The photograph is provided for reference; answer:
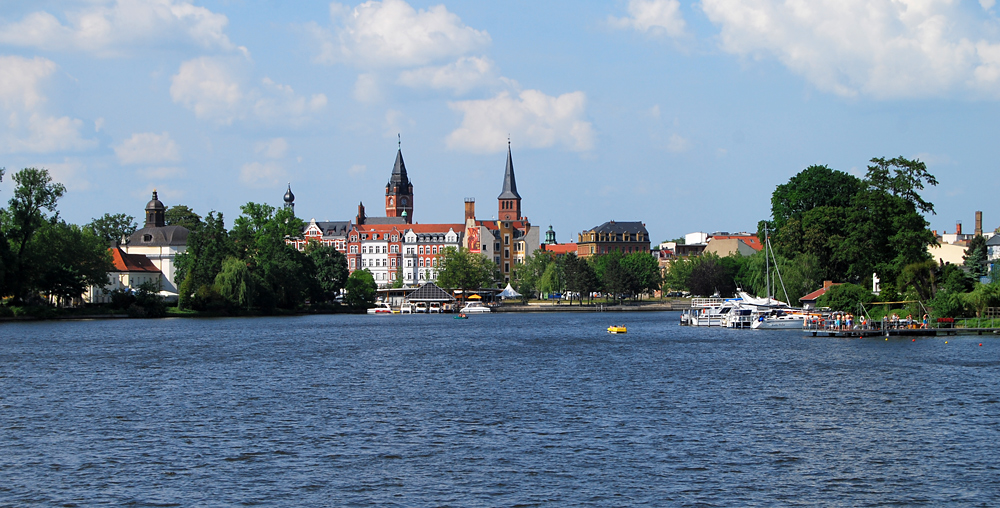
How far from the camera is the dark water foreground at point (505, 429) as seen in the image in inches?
843

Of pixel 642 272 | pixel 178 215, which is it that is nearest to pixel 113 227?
pixel 178 215

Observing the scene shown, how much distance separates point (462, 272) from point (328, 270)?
3308 centimetres

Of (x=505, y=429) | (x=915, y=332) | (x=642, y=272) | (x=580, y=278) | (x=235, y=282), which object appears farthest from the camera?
(x=642, y=272)

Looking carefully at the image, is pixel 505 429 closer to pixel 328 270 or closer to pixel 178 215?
pixel 328 270

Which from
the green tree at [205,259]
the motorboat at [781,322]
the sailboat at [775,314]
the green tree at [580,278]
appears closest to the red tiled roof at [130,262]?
the green tree at [205,259]

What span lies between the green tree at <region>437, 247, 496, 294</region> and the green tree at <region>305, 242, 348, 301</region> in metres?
27.3

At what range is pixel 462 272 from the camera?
15988 centimetres

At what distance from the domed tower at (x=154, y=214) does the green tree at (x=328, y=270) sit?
104 ft

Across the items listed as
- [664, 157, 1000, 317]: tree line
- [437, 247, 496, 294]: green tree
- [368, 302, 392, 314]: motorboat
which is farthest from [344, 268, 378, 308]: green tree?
[664, 157, 1000, 317]: tree line

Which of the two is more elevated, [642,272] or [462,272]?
[462,272]

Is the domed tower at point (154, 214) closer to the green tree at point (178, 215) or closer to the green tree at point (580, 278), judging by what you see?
the green tree at point (178, 215)

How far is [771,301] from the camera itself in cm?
8919

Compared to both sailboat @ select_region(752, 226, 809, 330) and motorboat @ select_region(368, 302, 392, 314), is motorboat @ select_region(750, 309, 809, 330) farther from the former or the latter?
motorboat @ select_region(368, 302, 392, 314)

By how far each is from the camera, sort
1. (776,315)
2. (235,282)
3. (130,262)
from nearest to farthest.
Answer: (776,315) → (235,282) → (130,262)
